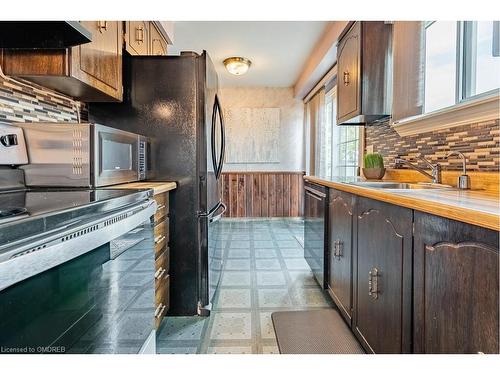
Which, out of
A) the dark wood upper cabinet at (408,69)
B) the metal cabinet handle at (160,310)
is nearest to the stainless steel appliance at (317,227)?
the dark wood upper cabinet at (408,69)

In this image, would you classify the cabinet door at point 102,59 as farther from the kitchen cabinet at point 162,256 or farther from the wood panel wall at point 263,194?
the wood panel wall at point 263,194

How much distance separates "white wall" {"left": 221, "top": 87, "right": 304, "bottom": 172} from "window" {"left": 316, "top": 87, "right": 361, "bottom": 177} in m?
0.76

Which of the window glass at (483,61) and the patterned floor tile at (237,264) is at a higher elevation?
the window glass at (483,61)

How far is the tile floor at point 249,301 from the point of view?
1.75 meters

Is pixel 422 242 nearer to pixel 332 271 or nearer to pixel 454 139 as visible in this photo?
pixel 454 139

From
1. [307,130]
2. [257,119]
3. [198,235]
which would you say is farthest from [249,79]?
[198,235]

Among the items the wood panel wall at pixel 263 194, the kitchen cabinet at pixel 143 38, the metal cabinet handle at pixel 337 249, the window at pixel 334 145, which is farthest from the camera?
the wood panel wall at pixel 263 194

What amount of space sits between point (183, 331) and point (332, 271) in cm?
104

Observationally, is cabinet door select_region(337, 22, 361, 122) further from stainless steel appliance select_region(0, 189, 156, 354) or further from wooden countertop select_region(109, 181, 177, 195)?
stainless steel appliance select_region(0, 189, 156, 354)

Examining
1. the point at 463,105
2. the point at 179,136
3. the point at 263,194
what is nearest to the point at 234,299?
the point at 179,136

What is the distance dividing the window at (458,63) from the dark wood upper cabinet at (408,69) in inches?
1.5

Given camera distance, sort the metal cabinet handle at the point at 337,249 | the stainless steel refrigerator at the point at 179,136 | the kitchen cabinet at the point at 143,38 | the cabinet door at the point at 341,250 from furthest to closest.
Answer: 1. the kitchen cabinet at the point at 143,38
2. the stainless steel refrigerator at the point at 179,136
3. the metal cabinet handle at the point at 337,249
4. the cabinet door at the point at 341,250

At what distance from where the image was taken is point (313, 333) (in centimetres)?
184

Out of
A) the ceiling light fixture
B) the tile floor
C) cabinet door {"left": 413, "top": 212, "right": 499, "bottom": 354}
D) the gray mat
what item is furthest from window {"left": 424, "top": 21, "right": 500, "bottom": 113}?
the ceiling light fixture
